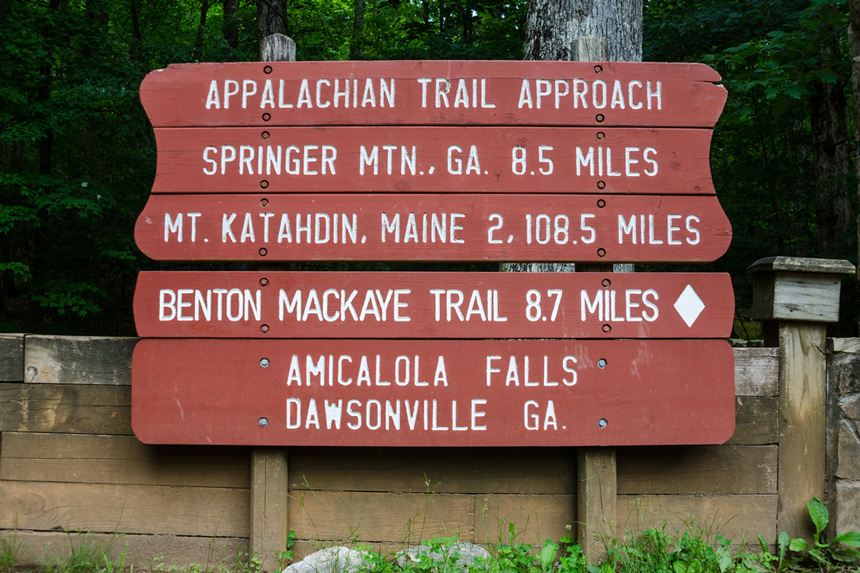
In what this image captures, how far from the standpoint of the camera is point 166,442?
9.11 ft

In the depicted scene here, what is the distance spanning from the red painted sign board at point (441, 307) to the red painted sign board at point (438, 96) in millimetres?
792

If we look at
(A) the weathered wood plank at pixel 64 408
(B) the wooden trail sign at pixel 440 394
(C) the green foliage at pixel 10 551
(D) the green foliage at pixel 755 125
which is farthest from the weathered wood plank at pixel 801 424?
(C) the green foliage at pixel 10 551

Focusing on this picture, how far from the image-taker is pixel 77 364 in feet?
9.68

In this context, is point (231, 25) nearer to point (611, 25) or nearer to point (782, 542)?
point (611, 25)

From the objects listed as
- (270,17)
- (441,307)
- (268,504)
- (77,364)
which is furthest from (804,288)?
(270,17)

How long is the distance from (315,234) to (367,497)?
1.34 m

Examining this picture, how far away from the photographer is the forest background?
694cm

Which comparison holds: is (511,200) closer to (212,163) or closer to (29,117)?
(212,163)

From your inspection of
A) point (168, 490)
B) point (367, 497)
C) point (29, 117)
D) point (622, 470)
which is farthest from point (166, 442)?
point (29, 117)

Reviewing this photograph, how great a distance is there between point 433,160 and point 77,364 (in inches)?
82.0

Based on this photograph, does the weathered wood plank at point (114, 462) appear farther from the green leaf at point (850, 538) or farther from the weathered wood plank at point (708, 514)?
the green leaf at point (850, 538)

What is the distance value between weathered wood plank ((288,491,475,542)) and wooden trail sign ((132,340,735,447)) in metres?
0.35

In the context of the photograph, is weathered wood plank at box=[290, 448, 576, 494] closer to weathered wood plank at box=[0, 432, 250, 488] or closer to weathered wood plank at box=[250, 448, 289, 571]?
weathered wood plank at box=[250, 448, 289, 571]

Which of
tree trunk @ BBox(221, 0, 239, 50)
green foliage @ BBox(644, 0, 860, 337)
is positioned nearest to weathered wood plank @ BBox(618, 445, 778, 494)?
green foliage @ BBox(644, 0, 860, 337)
